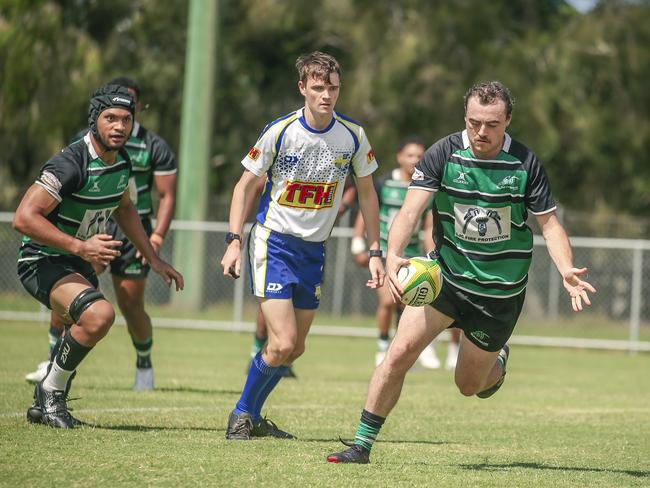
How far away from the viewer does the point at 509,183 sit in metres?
6.22

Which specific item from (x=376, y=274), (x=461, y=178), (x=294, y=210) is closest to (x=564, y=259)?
(x=461, y=178)

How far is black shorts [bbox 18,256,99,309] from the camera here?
724 cm

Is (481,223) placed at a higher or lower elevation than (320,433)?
higher

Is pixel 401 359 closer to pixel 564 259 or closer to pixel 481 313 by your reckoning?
pixel 481 313

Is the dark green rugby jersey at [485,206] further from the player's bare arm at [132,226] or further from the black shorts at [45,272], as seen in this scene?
the black shorts at [45,272]

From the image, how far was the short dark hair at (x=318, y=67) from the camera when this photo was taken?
22.5 ft

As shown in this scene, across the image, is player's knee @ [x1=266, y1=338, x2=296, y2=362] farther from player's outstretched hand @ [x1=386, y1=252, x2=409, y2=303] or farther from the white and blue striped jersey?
player's outstretched hand @ [x1=386, y1=252, x2=409, y2=303]

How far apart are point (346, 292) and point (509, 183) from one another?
1589cm

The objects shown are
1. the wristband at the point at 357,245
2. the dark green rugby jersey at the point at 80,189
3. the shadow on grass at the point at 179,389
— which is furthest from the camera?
the wristband at the point at 357,245

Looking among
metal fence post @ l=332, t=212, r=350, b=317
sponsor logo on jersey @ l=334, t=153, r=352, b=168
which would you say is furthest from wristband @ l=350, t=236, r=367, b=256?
metal fence post @ l=332, t=212, r=350, b=317

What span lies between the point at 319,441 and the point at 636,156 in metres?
20.2

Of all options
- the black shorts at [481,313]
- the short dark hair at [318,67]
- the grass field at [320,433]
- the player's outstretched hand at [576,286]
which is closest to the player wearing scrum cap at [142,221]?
the grass field at [320,433]

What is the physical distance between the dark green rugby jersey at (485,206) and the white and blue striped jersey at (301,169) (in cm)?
98

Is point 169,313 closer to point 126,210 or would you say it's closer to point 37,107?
point 37,107
